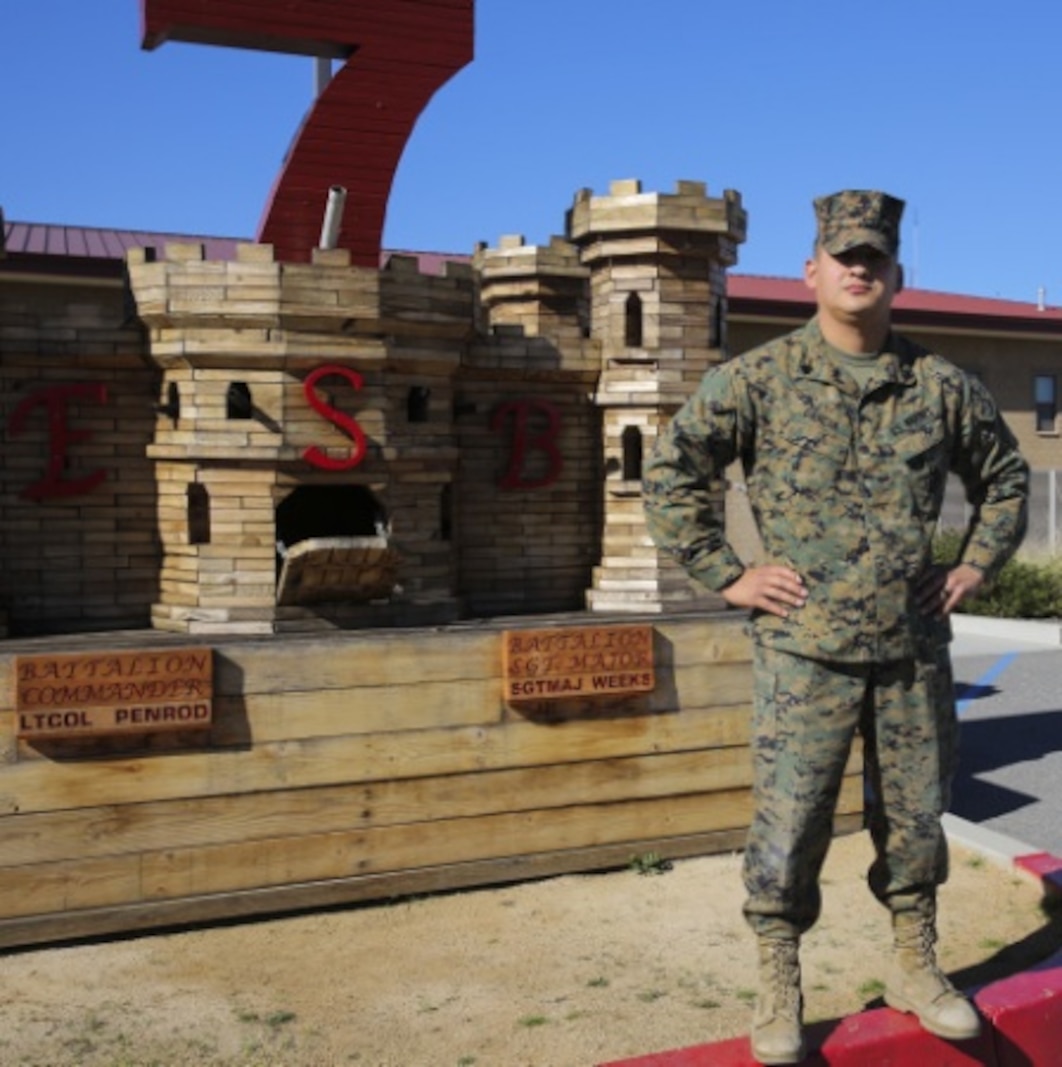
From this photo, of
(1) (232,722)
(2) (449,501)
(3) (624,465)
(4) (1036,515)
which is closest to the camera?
(1) (232,722)

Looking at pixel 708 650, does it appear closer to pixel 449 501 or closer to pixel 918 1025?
pixel 449 501

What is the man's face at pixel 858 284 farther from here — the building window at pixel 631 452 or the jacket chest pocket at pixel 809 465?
the building window at pixel 631 452

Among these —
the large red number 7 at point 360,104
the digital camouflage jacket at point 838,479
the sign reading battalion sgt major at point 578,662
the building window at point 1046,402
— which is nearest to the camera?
the digital camouflage jacket at point 838,479

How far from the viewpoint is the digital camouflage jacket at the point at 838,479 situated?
383 cm

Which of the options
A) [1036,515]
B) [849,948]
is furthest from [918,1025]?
[1036,515]

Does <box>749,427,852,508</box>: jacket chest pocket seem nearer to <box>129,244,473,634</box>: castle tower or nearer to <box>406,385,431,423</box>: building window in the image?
<box>129,244,473,634</box>: castle tower

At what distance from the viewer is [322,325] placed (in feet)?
27.4

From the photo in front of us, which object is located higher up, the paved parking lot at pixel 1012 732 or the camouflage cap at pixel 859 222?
the camouflage cap at pixel 859 222

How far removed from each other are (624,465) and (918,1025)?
640 cm

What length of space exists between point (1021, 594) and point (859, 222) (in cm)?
1684

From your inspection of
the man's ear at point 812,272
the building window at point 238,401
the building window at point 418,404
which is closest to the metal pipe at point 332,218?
the building window at point 418,404

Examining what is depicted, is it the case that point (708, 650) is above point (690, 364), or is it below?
below

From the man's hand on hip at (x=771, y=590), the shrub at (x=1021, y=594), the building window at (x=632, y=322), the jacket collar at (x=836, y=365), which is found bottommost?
the shrub at (x=1021, y=594)

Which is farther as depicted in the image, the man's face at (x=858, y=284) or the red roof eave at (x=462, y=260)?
the red roof eave at (x=462, y=260)
